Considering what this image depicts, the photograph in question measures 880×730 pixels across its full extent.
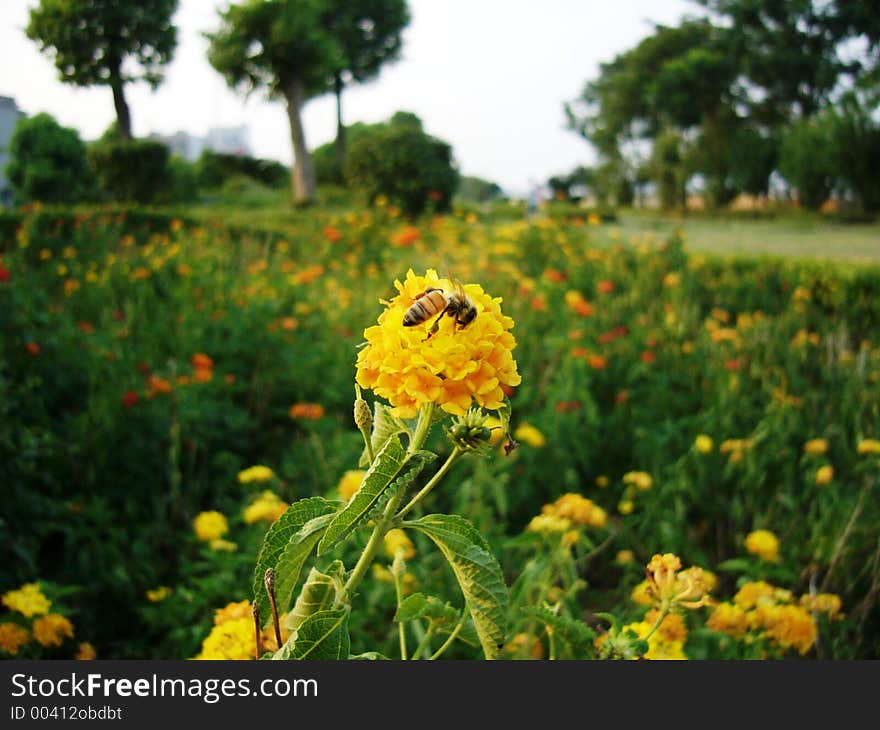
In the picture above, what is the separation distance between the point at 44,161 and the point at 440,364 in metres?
10.4

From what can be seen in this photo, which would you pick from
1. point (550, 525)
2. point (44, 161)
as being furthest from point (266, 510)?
point (44, 161)

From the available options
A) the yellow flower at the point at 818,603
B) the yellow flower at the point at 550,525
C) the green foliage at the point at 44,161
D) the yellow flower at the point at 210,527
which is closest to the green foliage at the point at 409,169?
the green foliage at the point at 44,161

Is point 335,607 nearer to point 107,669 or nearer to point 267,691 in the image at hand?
point 267,691

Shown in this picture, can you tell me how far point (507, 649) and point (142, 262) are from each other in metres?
3.28

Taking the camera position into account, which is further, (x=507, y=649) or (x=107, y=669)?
(x=507, y=649)

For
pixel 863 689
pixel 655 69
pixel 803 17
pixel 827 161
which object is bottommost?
pixel 863 689

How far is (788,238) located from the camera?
783cm

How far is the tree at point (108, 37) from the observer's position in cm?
661

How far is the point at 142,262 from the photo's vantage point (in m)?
3.83

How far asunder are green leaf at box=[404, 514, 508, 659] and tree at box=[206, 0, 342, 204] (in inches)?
481

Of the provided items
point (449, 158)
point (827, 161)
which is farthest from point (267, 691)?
point (827, 161)

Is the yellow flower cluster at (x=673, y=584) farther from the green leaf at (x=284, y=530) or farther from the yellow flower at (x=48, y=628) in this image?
the yellow flower at (x=48, y=628)

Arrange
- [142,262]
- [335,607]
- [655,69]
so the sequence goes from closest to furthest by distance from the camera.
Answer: [335,607] → [142,262] → [655,69]

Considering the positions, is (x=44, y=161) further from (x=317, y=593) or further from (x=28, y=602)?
(x=317, y=593)
